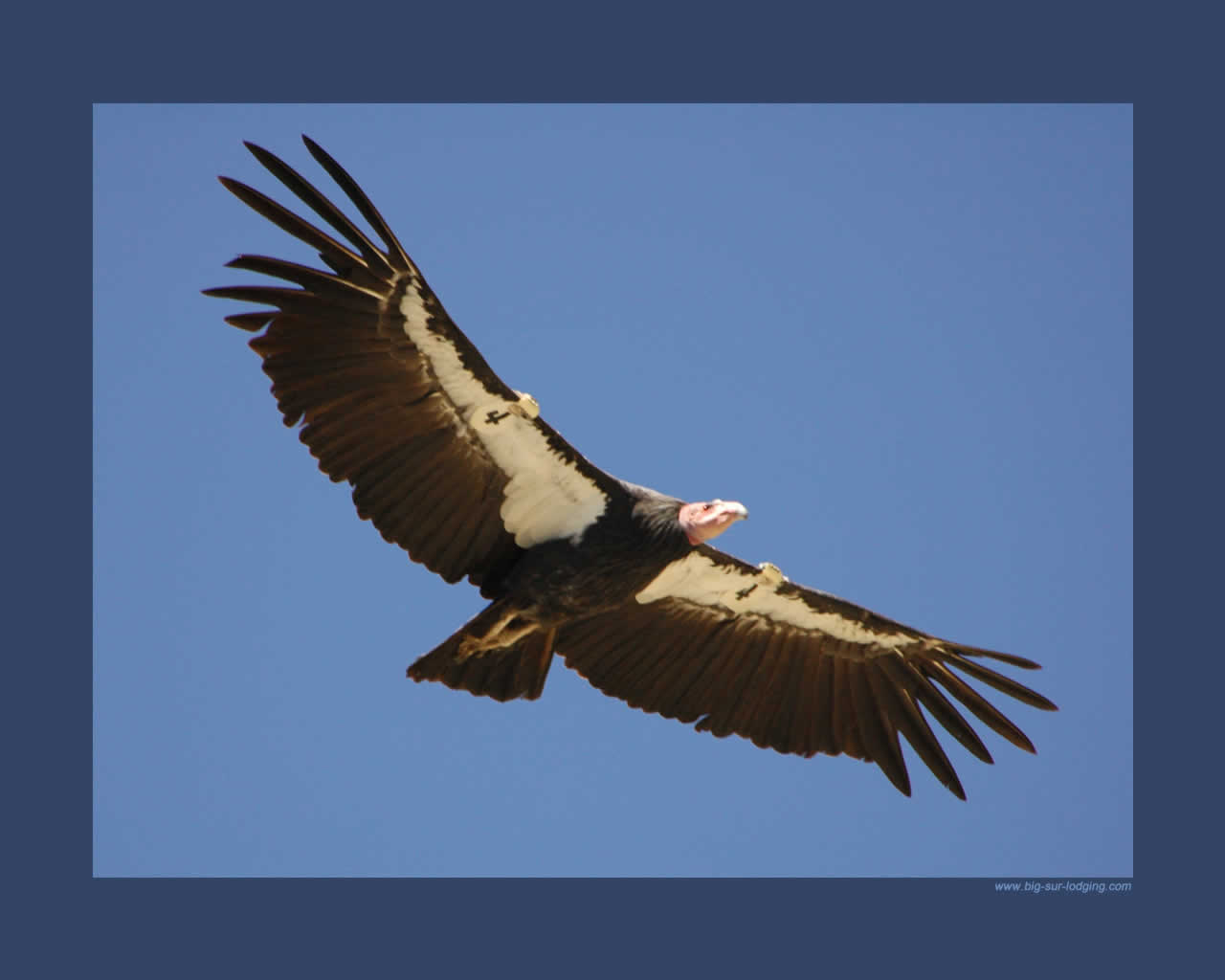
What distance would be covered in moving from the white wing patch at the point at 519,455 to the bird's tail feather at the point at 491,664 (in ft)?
2.56

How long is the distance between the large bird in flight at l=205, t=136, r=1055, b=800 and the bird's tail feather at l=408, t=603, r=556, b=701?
2 centimetres

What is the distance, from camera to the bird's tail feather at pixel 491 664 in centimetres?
1264

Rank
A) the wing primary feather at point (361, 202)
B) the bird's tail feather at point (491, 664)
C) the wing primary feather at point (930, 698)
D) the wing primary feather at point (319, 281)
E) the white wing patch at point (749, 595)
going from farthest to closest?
the wing primary feather at point (930, 698)
the white wing patch at point (749, 595)
the bird's tail feather at point (491, 664)
the wing primary feather at point (319, 281)
the wing primary feather at point (361, 202)

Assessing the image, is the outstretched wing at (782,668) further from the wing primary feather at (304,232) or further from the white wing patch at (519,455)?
the wing primary feather at (304,232)

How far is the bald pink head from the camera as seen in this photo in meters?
12.5

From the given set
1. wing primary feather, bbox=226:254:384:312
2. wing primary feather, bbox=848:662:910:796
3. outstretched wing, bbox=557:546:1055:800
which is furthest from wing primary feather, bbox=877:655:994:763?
wing primary feather, bbox=226:254:384:312

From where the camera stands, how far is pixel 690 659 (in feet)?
46.4

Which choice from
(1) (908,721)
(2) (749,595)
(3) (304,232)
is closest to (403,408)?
(3) (304,232)

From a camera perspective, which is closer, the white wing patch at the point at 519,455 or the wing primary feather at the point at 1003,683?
the white wing patch at the point at 519,455

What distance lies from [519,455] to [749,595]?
2765mm

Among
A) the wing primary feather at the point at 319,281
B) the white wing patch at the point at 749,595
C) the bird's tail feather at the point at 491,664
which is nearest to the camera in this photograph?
the wing primary feather at the point at 319,281

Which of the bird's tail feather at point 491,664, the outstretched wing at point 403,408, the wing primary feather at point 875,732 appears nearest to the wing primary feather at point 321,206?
the outstretched wing at point 403,408

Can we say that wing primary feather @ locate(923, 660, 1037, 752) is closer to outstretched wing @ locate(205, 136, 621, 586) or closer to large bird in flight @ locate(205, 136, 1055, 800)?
large bird in flight @ locate(205, 136, 1055, 800)

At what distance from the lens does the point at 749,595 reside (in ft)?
46.2
